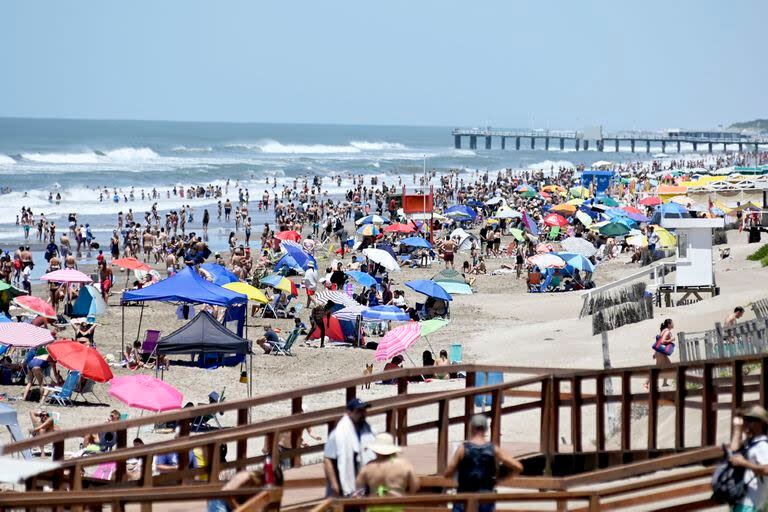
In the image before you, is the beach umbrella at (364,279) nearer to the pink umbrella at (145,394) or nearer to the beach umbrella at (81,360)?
the beach umbrella at (81,360)

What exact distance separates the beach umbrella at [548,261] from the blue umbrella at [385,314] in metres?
6.75

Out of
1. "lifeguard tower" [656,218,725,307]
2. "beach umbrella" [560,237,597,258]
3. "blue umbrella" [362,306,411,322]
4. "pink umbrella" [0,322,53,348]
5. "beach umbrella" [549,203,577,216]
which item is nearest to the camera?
"pink umbrella" [0,322,53,348]

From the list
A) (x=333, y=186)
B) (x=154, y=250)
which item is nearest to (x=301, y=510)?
(x=154, y=250)

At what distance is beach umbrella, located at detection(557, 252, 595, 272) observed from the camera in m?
25.0

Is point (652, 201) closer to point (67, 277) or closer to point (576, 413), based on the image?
point (67, 277)

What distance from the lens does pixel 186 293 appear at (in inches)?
615

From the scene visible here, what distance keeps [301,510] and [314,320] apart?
13269mm

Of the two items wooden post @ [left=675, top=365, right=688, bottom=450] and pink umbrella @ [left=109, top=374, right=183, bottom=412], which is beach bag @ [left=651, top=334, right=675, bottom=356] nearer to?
wooden post @ [left=675, top=365, right=688, bottom=450]

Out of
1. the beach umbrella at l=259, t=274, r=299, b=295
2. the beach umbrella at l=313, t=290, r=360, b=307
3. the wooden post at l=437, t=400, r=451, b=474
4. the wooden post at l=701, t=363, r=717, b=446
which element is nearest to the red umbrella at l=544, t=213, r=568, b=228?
the beach umbrella at l=259, t=274, r=299, b=295

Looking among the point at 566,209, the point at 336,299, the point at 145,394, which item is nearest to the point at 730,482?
the point at 145,394

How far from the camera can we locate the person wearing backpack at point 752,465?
5816 millimetres

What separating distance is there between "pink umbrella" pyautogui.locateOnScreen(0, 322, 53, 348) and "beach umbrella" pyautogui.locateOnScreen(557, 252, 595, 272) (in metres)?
13.3

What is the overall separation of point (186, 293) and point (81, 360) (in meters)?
2.44

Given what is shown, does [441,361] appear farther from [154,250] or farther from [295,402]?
[154,250]
